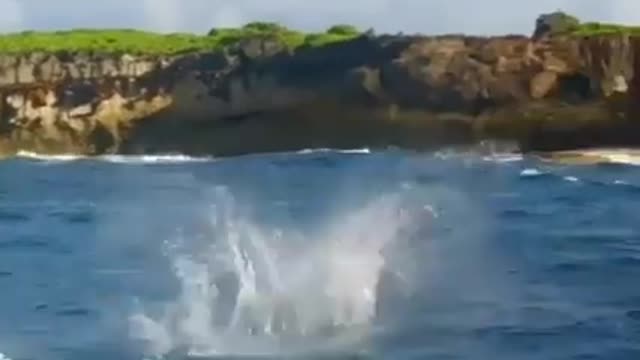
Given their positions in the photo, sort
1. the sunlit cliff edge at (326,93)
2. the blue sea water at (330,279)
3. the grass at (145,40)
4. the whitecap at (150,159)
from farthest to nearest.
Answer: the grass at (145,40), the whitecap at (150,159), the sunlit cliff edge at (326,93), the blue sea water at (330,279)

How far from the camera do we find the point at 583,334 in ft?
53.9

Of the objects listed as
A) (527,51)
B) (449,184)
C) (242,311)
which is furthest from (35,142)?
(242,311)

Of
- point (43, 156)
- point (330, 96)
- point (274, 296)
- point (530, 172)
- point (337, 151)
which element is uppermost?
point (274, 296)

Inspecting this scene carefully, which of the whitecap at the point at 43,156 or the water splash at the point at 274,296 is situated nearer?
the water splash at the point at 274,296

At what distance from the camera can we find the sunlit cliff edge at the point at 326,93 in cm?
6444

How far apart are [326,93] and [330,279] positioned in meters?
53.1

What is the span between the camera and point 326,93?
232 ft

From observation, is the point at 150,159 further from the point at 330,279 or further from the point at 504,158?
the point at 330,279

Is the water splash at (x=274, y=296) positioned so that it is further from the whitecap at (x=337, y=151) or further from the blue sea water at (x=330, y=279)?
the whitecap at (x=337, y=151)

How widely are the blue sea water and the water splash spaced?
3 cm

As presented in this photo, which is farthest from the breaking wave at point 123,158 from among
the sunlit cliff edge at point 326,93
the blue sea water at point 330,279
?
the blue sea water at point 330,279

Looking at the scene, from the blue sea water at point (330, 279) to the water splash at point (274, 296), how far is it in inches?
1.2

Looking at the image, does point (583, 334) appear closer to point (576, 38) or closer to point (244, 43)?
point (576, 38)

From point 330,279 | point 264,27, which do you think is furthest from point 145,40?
point 330,279
